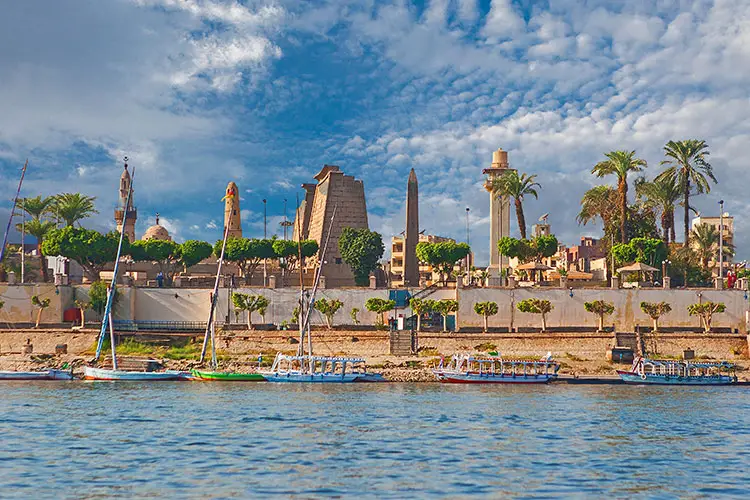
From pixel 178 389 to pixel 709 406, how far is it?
30324mm

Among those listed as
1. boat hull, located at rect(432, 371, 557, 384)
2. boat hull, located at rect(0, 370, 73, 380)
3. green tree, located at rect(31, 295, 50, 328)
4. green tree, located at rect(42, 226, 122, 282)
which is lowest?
boat hull, located at rect(0, 370, 73, 380)

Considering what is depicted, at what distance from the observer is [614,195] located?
95.8 m

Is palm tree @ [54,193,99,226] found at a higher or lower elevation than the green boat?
higher

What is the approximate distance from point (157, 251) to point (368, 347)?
28.7 metres

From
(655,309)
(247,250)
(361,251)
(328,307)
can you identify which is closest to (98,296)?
(247,250)

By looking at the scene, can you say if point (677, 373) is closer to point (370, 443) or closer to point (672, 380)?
point (672, 380)

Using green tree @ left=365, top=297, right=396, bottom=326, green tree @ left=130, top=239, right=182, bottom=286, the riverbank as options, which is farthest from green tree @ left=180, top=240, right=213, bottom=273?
green tree @ left=365, top=297, right=396, bottom=326

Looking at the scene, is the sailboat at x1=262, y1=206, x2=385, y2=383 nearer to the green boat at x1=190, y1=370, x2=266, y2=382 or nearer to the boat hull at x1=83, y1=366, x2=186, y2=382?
the green boat at x1=190, y1=370, x2=266, y2=382

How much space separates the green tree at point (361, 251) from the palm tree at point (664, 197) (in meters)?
26.0

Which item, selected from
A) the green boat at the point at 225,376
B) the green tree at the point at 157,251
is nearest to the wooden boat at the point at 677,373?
the green boat at the point at 225,376

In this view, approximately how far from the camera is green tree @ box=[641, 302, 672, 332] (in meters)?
72.4

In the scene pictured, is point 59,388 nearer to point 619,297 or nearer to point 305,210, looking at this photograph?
point 619,297

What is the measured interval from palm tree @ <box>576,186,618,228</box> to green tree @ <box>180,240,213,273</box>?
124ft

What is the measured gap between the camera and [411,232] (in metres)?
96.8
